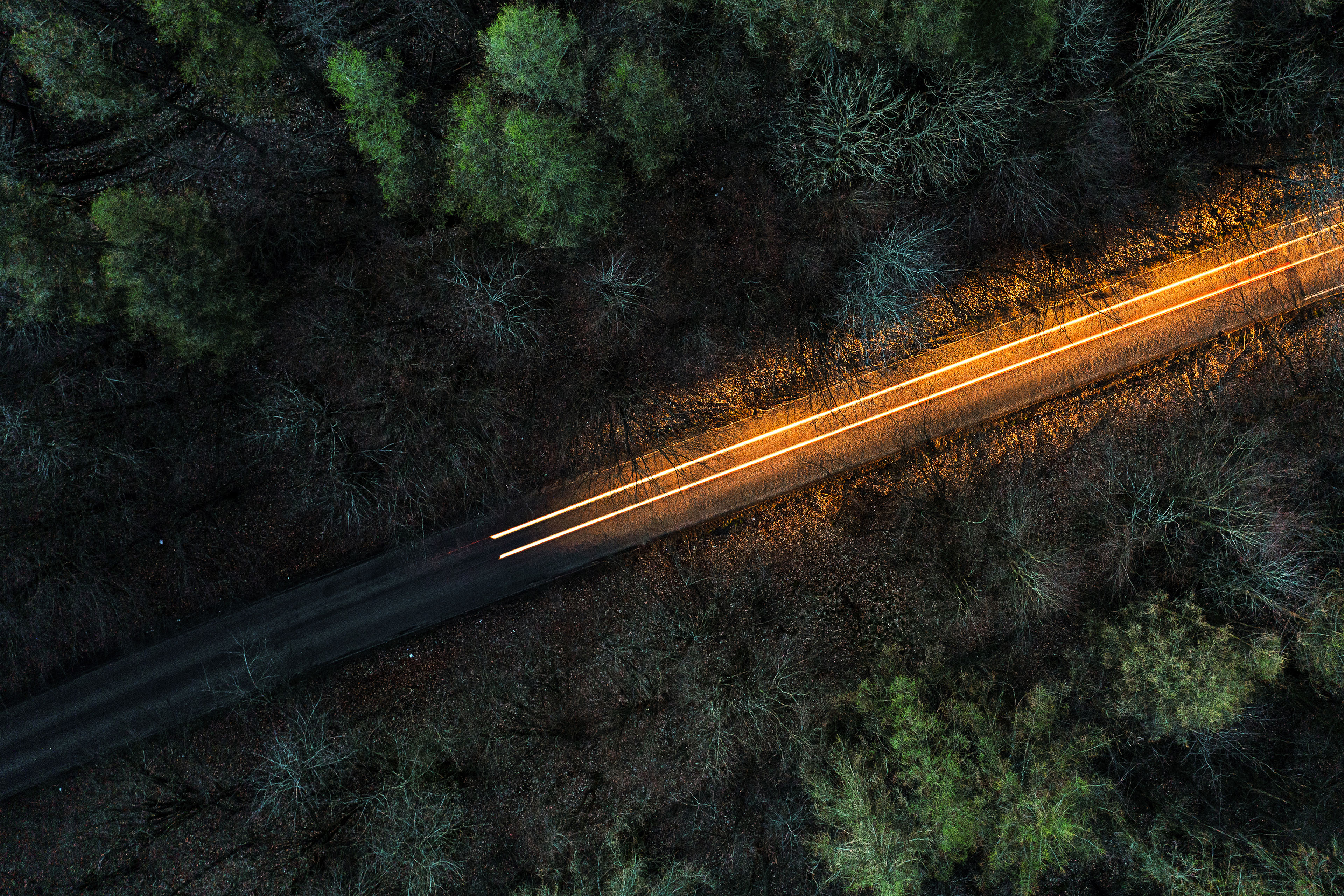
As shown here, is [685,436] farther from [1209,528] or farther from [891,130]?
[1209,528]

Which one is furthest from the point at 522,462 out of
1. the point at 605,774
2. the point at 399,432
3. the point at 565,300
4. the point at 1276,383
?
the point at 1276,383

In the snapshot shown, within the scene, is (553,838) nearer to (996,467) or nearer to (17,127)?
(996,467)

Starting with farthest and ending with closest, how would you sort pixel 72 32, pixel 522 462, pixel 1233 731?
1. pixel 522 462
2. pixel 1233 731
3. pixel 72 32

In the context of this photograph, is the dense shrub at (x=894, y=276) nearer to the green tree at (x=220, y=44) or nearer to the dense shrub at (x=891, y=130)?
the dense shrub at (x=891, y=130)

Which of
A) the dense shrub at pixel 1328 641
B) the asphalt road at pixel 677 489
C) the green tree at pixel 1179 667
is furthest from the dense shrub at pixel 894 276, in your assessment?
the dense shrub at pixel 1328 641

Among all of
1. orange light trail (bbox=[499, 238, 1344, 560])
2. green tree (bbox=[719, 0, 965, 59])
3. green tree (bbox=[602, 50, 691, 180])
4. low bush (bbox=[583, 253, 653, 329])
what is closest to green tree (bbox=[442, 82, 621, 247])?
green tree (bbox=[602, 50, 691, 180])

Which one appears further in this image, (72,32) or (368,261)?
(368,261)
